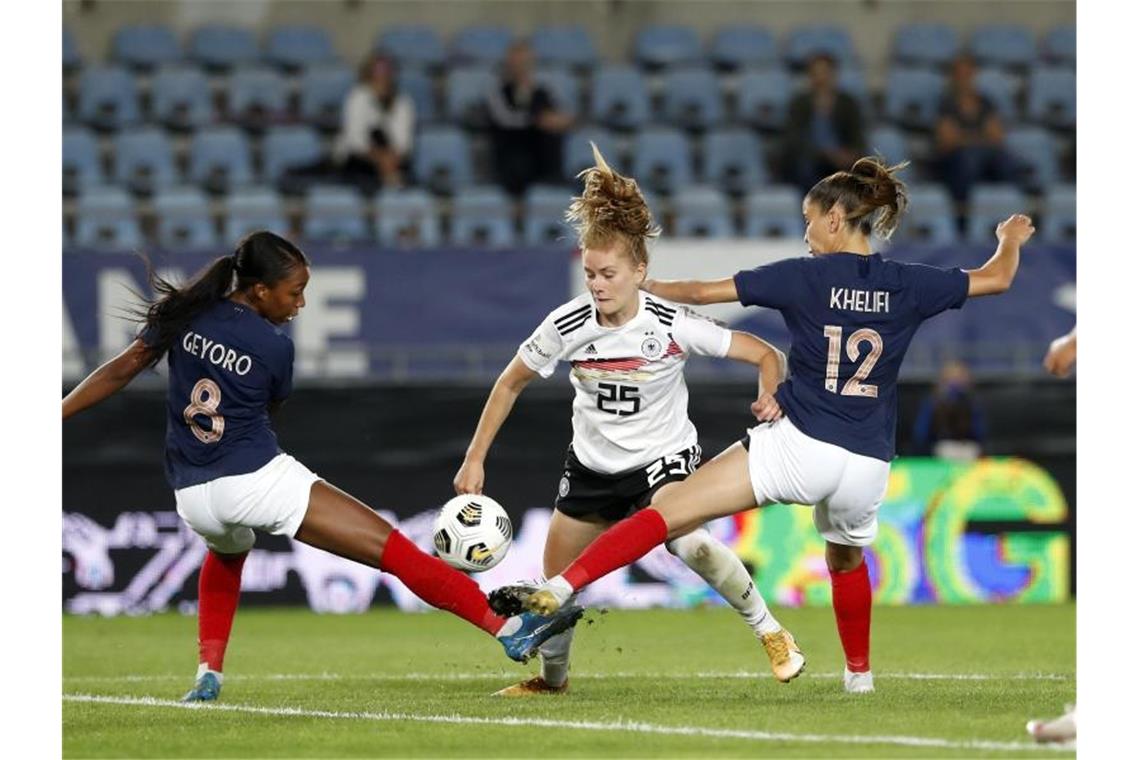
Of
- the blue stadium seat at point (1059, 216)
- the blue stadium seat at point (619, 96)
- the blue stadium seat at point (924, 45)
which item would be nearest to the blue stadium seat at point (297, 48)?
the blue stadium seat at point (619, 96)

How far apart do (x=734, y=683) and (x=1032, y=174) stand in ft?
34.0

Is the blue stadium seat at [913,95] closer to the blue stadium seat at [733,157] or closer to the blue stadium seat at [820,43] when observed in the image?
the blue stadium seat at [820,43]

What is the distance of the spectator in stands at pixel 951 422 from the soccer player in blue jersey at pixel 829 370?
6410 mm

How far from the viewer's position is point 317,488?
6.88m

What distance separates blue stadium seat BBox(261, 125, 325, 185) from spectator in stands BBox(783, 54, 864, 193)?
443 cm

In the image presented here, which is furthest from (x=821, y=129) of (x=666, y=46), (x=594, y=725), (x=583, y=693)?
(x=594, y=725)

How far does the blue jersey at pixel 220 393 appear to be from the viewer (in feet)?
22.4

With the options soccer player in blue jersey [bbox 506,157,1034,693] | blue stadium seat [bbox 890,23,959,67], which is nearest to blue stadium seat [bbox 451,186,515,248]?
blue stadium seat [bbox 890,23,959,67]

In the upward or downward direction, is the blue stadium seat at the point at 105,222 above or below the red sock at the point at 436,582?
above

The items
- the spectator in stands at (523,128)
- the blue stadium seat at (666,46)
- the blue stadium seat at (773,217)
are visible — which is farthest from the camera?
the blue stadium seat at (666,46)

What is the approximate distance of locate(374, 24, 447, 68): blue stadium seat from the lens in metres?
18.3

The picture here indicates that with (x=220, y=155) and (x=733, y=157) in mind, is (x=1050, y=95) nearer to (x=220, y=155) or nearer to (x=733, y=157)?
(x=733, y=157)

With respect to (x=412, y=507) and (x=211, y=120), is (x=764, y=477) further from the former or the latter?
(x=211, y=120)
